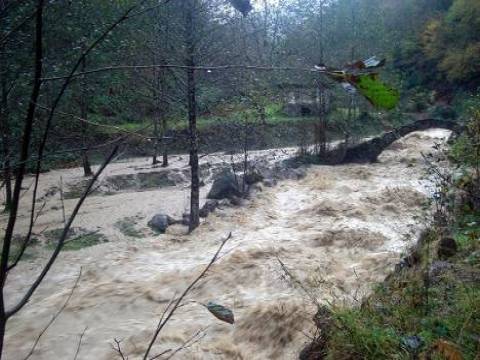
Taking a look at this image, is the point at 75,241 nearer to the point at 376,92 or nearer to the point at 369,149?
the point at 376,92

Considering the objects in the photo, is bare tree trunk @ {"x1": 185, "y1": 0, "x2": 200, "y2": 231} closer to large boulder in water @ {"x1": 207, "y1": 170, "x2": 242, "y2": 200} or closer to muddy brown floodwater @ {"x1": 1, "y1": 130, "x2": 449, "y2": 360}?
muddy brown floodwater @ {"x1": 1, "y1": 130, "x2": 449, "y2": 360}

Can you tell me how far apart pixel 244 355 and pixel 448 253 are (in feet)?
7.89

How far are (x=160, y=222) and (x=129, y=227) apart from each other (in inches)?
22.8

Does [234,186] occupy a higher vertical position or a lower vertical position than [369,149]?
lower

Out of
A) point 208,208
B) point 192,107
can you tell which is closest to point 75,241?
point 208,208

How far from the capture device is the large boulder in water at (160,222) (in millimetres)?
8992

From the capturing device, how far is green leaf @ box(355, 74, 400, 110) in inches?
26.9

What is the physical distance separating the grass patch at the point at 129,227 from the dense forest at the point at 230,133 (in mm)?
43

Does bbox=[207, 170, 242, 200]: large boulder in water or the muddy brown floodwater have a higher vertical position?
bbox=[207, 170, 242, 200]: large boulder in water

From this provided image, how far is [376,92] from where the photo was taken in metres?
0.69

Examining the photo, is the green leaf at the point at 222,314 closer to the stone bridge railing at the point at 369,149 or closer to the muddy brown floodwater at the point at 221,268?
Answer: the muddy brown floodwater at the point at 221,268

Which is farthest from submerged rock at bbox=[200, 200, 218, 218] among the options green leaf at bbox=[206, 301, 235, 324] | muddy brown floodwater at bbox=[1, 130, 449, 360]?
green leaf at bbox=[206, 301, 235, 324]

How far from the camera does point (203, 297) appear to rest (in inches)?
237

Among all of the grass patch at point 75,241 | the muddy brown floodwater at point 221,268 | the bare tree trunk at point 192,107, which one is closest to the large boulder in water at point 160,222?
the muddy brown floodwater at point 221,268
